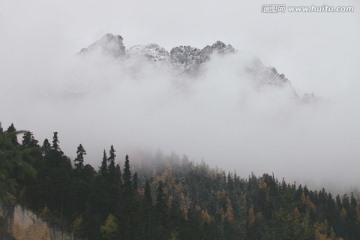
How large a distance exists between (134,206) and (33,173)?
75308 mm

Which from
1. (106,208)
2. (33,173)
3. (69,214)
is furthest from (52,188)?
(33,173)

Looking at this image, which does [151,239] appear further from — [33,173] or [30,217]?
[33,173]

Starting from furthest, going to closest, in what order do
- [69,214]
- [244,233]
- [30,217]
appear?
1. [244,233]
2. [69,214]
3. [30,217]

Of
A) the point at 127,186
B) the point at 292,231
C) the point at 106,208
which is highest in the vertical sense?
the point at 127,186

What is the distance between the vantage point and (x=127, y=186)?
360 ft

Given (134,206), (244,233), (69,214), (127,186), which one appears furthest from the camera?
(244,233)

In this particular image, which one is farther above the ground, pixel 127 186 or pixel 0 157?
pixel 127 186

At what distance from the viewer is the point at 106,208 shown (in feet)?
Result: 291

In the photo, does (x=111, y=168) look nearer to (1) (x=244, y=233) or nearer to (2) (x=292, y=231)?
(2) (x=292, y=231)

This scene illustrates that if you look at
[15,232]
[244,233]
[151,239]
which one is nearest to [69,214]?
[151,239]

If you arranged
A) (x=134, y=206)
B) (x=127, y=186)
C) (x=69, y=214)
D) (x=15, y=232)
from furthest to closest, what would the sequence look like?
(x=127, y=186), (x=134, y=206), (x=69, y=214), (x=15, y=232)

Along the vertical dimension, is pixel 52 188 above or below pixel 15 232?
above

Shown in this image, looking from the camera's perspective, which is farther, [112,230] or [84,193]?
[84,193]

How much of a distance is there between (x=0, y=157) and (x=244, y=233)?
187m
